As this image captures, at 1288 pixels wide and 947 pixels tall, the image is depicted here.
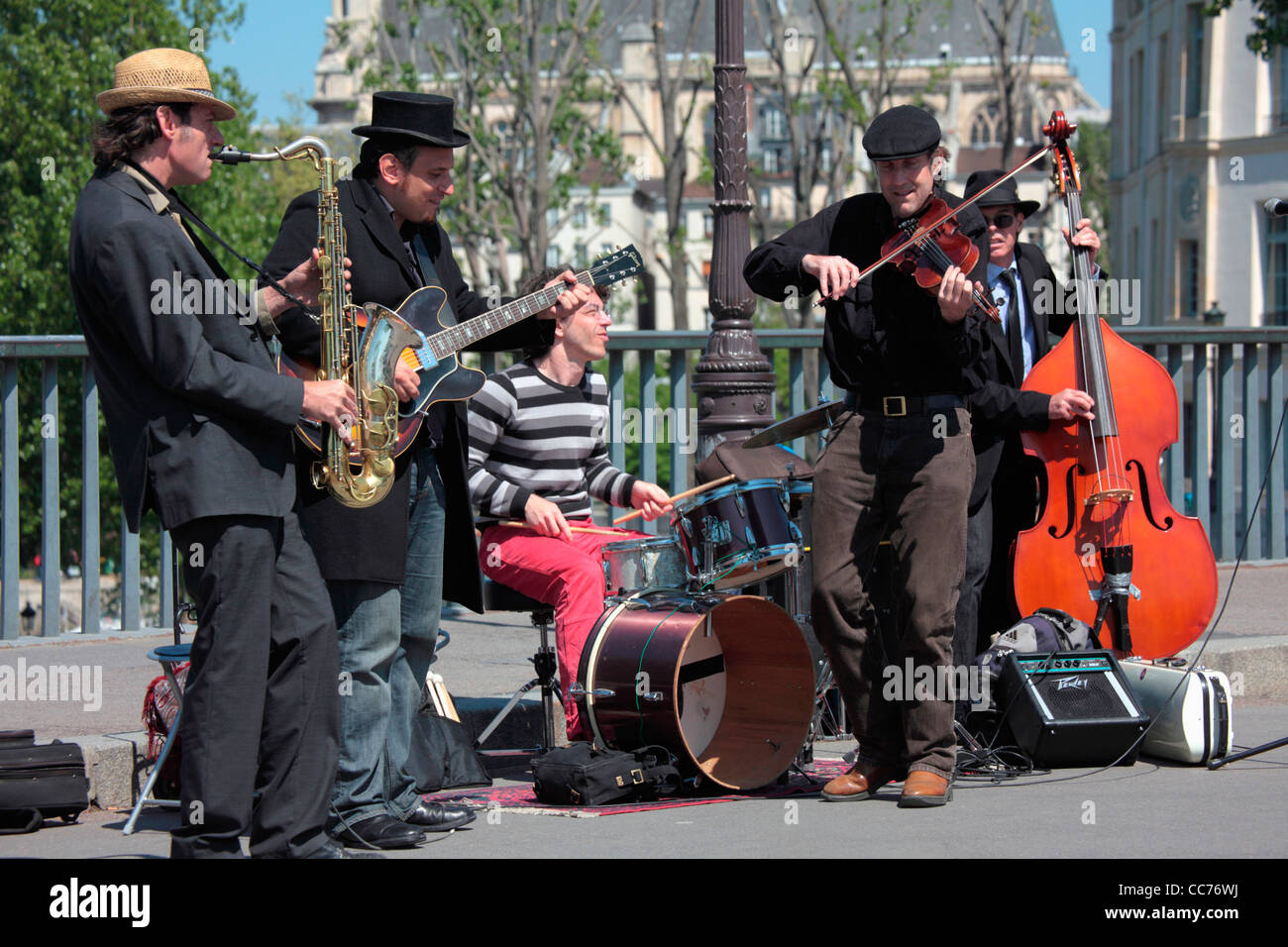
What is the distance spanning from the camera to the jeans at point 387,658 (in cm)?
517

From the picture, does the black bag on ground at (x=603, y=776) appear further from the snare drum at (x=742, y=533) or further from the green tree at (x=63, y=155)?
the green tree at (x=63, y=155)

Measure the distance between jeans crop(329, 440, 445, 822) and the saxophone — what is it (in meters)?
0.30

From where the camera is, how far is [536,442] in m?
6.92

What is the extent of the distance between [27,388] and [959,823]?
1300 inches

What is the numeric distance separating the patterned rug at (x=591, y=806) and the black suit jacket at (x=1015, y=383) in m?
1.41

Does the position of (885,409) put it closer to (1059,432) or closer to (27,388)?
(1059,432)

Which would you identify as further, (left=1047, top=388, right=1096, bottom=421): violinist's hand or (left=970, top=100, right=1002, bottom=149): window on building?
(left=970, top=100, right=1002, bottom=149): window on building

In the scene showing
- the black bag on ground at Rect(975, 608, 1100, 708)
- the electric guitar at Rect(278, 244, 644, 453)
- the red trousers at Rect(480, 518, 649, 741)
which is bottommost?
the black bag on ground at Rect(975, 608, 1100, 708)

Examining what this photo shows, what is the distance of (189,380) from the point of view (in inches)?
174

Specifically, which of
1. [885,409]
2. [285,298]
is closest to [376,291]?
[285,298]

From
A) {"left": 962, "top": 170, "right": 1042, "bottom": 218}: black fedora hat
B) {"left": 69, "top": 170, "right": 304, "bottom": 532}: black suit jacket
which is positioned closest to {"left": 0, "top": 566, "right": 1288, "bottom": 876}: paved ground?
{"left": 69, "top": 170, "right": 304, "bottom": 532}: black suit jacket

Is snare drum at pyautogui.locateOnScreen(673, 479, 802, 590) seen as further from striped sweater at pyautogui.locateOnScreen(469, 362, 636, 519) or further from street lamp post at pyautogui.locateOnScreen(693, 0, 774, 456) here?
street lamp post at pyautogui.locateOnScreen(693, 0, 774, 456)

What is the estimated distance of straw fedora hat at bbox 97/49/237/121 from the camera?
4.54 meters

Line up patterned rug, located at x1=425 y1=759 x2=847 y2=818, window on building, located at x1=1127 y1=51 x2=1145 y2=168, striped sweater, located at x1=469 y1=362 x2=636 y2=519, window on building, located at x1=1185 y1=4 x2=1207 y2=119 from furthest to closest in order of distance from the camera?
window on building, located at x1=1127 y1=51 x2=1145 y2=168 < window on building, located at x1=1185 y1=4 x2=1207 y2=119 < striped sweater, located at x1=469 y1=362 x2=636 y2=519 < patterned rug, located at x1=425 y1=759 x2=847 y2=818
